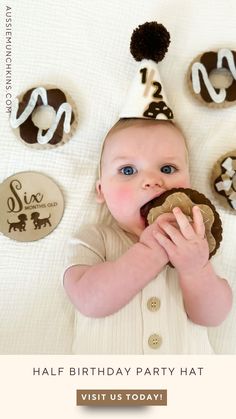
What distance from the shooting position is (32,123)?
40.2 inches

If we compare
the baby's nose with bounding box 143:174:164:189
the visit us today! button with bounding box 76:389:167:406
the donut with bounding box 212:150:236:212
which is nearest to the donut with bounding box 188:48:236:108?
the donut with bounding box 212:150:236:212

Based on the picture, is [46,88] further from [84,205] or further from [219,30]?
[219,30]

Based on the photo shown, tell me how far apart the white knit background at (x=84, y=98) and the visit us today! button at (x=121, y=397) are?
131 mm

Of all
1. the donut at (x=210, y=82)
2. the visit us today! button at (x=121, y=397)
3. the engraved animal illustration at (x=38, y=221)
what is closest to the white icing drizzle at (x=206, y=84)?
the donut at (x=210, y=82)

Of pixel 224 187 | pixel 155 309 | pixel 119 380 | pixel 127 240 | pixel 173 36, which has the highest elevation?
pixel 173 36

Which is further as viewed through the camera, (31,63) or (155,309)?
(31,63)

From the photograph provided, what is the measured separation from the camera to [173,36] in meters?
1.06

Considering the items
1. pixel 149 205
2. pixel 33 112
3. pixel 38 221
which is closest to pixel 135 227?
pixel 149 205

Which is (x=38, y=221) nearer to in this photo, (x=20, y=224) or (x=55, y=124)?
(x=20, y=224)

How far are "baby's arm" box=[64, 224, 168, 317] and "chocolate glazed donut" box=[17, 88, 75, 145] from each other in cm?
25

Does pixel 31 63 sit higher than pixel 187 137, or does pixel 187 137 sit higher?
pixel 31 63

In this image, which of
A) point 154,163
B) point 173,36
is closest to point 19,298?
point 154,163

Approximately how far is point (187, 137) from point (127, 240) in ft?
0.75

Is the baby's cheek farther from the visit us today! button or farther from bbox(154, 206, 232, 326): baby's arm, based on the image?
the visit us today! button
